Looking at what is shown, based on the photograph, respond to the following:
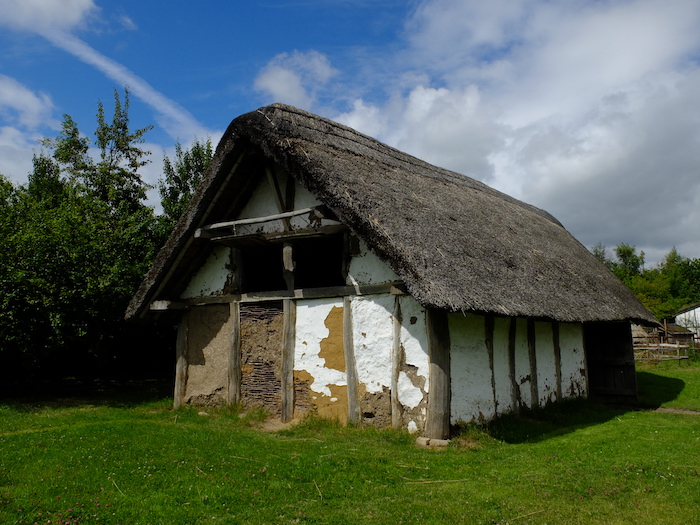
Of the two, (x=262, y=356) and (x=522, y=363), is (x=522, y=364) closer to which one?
(x=522, y=363)

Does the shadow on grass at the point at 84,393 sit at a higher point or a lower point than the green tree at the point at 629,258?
lower

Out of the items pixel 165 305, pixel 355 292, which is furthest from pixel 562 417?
pixel 165 305

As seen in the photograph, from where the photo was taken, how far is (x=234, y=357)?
380 inches

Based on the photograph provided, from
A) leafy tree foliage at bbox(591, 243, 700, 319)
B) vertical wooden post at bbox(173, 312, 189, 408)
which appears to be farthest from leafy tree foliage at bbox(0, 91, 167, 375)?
leafy tree foliage at bbox(591, 243, 700, 319)

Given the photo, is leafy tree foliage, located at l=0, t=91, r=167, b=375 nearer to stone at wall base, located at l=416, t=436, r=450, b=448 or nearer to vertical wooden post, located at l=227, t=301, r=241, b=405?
vertical wooden post, located at l=227, t=301, r=241, b=405

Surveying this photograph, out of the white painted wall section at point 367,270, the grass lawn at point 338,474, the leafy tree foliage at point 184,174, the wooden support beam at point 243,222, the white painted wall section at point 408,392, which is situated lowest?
the grass lawn at point 338,474

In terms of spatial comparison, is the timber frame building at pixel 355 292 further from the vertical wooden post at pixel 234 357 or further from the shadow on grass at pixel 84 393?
the shadow on grass at pixel 84 393

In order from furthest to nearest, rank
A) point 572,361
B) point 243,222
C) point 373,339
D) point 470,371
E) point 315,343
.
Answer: point 572,361 → point 243,222 → point 315,343 → point 373,339 → point 470,371

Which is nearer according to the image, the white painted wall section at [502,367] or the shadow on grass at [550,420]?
the shadow on grass at [550,420]

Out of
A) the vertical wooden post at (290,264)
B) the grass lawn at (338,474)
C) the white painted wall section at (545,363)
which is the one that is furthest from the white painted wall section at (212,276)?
the white painted wall section at (545,363)

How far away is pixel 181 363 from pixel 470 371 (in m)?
5.88

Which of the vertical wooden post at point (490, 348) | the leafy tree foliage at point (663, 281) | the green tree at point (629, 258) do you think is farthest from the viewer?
the green tree at point (629, 258)

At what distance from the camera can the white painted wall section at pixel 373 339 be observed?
311 inches

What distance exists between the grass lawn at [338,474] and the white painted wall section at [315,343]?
2.32 feet
